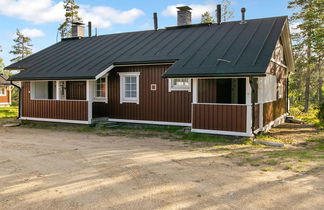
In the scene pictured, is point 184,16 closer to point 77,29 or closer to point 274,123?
point 274,123

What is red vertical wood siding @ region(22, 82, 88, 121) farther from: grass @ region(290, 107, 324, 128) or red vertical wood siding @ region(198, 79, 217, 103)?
grass @ region(290, 107, 324, 128)

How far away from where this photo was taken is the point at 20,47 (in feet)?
159

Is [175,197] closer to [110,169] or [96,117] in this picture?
[110,169]

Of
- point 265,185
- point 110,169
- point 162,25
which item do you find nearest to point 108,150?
point 110,169

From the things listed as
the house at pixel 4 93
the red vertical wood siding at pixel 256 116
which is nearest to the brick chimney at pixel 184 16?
the red vertical wood siding at pixel 256 116

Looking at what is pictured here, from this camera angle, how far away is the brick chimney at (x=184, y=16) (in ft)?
53.7

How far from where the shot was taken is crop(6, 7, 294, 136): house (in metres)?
10.2

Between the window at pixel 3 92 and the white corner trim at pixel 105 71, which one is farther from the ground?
the white corner trim at pixel 105 71

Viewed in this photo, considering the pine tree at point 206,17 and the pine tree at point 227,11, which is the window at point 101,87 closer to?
the pine tree at point 227,11

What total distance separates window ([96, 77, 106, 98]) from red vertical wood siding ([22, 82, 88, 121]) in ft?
4.82

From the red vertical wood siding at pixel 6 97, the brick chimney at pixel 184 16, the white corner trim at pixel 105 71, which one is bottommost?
the red vertical wood siding at pixel 6 97

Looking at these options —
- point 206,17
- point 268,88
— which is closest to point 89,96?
point 268,88

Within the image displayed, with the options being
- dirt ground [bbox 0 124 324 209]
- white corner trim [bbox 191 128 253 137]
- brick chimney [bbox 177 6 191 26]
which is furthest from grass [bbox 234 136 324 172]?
brick chimney [bbox 177 6 191 26]

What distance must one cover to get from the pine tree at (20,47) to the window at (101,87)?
3902 centimetres
